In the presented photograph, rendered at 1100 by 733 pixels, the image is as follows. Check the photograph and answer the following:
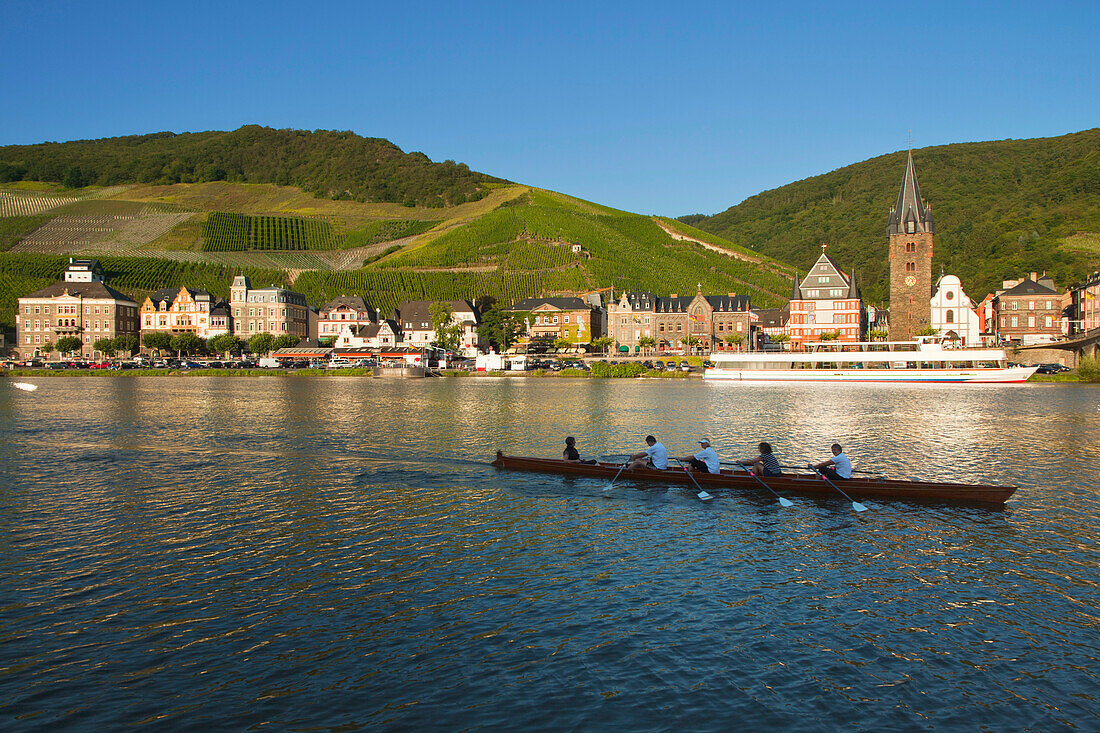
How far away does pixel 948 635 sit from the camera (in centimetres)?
1401

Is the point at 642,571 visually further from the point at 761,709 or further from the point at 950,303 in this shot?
the point at 950,303

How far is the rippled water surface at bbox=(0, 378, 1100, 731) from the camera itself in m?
11.4

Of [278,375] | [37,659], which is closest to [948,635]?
[37,659]

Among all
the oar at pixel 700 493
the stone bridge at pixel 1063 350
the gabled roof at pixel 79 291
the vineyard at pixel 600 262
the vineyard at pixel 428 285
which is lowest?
the oar at pixel 700 493

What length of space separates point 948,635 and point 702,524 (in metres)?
8.46

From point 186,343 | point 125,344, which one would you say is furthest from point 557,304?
point 125,344

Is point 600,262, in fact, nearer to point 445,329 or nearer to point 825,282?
point 445,329

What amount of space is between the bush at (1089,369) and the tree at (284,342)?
420 ft

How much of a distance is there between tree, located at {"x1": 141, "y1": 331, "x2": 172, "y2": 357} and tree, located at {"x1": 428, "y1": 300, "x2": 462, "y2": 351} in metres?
50.3

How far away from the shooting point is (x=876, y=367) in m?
96.4

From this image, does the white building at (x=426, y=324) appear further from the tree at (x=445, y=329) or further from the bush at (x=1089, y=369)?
the bush at (x=1089, y=369)

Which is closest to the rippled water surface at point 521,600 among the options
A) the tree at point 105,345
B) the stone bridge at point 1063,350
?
the stone bridge at point 1063,350

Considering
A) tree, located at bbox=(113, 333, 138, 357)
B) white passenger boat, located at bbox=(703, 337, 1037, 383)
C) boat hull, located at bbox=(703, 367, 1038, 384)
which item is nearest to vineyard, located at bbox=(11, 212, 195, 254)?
tree, located at bbox=(113, 333, 138, 357)

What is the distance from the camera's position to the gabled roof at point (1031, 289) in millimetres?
122625
